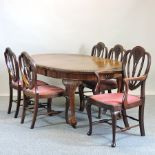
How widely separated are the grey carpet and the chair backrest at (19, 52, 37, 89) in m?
0.53

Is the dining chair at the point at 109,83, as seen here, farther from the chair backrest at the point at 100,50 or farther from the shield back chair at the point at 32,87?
the shield back chair at the point at 32,87

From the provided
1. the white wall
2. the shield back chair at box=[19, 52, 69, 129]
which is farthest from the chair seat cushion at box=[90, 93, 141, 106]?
the white wall

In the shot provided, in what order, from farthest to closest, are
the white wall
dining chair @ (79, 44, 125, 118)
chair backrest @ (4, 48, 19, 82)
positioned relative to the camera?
the white wall
dining chair @ (79, 44, 125, 118)
chair backrest @ (4, 48, 19, 82)

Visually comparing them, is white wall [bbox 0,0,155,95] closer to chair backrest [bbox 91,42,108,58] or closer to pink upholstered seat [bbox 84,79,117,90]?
chair backrest [bbox 91,42,108,58]

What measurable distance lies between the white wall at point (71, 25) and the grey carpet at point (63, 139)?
150 cm

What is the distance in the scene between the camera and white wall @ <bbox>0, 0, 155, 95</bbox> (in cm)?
505

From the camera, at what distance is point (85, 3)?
514cm

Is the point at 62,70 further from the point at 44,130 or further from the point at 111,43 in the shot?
the point at 111,43

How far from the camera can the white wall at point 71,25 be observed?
5047 millimetres

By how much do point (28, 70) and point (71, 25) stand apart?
183cm

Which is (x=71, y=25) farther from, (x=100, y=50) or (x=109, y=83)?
(x=109, y=83)

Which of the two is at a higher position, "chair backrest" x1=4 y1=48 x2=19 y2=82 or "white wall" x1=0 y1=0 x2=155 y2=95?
"white wall" x1=0 y1=0 x2=155 y2=95

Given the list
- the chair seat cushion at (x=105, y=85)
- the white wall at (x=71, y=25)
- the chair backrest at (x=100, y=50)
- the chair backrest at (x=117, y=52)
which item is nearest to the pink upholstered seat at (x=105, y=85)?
the chair seat cushion at (x=105, y=85)

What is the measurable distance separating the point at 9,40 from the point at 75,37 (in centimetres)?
110
